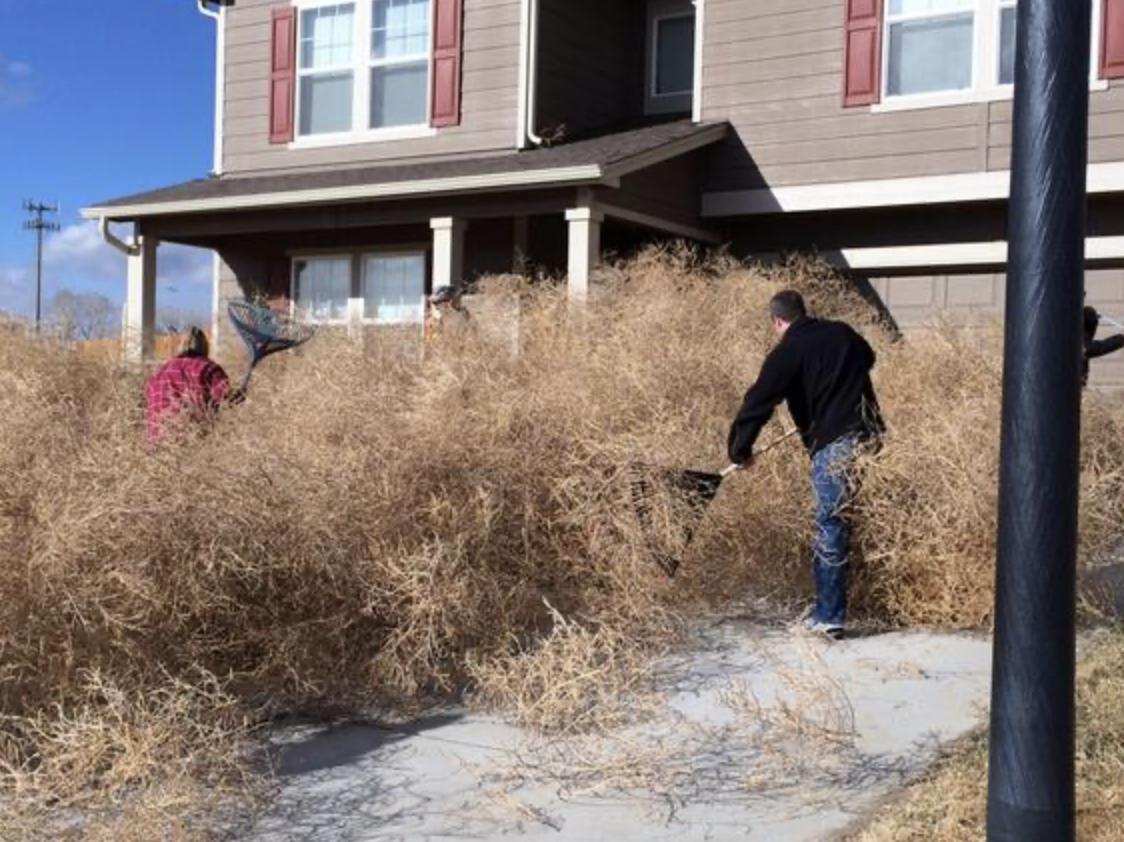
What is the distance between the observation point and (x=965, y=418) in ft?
19.6

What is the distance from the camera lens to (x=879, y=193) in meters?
12.2

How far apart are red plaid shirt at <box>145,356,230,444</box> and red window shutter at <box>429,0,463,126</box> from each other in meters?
7.14

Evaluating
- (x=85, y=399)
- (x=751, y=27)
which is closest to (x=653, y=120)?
(x=751, y=27)

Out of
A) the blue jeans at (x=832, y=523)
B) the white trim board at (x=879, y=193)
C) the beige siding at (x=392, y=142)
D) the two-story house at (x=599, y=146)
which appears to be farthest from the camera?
the beige siding at (x=392, y=142)

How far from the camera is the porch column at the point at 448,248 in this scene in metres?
12.6

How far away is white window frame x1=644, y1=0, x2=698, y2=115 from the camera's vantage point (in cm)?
1493

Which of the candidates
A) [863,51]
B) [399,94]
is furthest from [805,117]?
[399,94]

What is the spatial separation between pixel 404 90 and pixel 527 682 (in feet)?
35.8

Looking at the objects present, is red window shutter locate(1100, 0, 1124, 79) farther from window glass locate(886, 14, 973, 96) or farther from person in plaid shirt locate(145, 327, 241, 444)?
person in plaid shirt locate(145, 327, 241, 444)

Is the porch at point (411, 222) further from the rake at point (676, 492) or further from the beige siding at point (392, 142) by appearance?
the rake at point (676, 492)

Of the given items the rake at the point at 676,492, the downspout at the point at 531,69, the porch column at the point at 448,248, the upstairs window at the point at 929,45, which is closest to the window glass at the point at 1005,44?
the upstairs window at the point at 929,45

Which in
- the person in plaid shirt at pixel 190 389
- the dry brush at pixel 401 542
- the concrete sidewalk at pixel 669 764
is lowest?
the concrete sidewalk at pixel 669 764

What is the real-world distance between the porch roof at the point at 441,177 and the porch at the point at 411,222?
0.02 meters

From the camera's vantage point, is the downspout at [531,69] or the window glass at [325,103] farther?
the window glass at [325,103]
